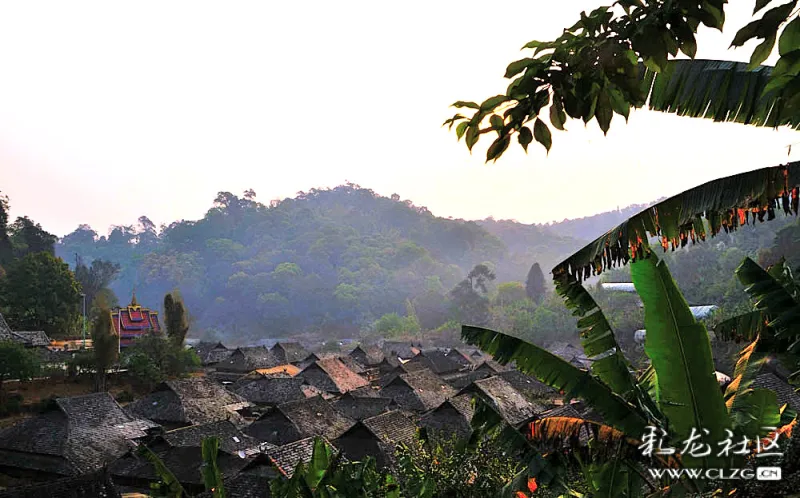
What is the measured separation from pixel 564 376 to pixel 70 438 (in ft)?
65.7

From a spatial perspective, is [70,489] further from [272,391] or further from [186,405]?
[272,391]

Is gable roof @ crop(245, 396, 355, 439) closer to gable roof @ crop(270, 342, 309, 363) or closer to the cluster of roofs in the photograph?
the cluster of roofs

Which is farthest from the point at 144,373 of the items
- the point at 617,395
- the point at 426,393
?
the point at 617,395

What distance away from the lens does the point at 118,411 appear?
2314cm

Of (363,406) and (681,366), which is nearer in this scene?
(681,366)

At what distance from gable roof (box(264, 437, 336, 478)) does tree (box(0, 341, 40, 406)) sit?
60.9 feet

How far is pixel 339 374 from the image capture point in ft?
126

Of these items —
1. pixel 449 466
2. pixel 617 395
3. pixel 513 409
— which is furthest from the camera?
pixel 513 409

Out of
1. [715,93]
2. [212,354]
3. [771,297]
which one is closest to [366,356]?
[212,354]

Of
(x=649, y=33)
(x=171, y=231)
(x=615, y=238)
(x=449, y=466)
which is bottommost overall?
(x=449, y=466)

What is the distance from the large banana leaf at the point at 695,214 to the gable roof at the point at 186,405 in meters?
23.4

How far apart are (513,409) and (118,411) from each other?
56.1 ft

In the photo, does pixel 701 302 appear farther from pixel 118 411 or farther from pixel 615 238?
pixel 615 238

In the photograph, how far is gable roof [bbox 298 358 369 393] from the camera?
121 ft
